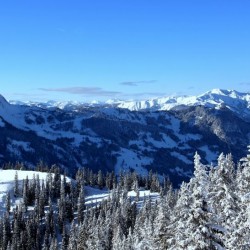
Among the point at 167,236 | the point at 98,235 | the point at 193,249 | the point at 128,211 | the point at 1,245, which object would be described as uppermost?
the point at 193,249

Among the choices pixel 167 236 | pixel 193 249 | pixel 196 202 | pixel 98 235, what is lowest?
pixel 98 235

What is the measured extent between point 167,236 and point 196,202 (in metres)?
13.4

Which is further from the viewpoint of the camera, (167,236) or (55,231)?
(55,231)

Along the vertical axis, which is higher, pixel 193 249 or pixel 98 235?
pixel 193 249

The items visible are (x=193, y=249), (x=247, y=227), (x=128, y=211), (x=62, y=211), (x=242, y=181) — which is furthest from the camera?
(x=62, y=211)

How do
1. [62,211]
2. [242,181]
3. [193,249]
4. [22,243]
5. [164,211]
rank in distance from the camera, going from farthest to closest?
1. [62,211]
2. [22,243]
3. [164,211]
4. [242,181]
5. [193,249]

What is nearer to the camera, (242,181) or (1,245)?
(242,181)

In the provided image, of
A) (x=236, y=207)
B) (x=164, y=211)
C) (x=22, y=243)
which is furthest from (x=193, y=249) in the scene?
(x=22, y=243)

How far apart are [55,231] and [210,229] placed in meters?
166

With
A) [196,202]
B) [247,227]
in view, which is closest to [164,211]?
[247,227]

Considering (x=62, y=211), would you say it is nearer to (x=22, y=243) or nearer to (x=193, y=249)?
(x=22, y=243)

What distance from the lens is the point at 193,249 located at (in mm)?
25688

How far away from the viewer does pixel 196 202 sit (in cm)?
2581

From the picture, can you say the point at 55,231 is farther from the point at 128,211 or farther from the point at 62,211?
the point at 128,211
